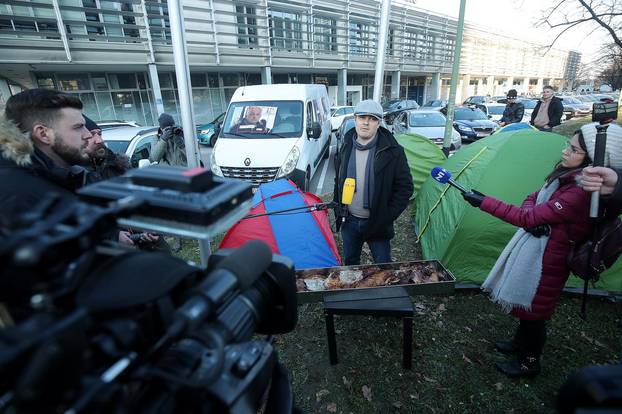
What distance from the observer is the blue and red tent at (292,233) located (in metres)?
3.69

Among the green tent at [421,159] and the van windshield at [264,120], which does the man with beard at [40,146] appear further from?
the green tent at [421,159]

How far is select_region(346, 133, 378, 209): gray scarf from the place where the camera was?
123 inches

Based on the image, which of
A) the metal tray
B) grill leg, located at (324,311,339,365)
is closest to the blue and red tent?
the metal tray

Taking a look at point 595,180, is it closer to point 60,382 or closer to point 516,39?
point 60,382

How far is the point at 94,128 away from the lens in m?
3.18

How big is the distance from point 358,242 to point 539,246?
65.7 inches

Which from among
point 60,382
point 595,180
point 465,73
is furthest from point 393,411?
point 465,73

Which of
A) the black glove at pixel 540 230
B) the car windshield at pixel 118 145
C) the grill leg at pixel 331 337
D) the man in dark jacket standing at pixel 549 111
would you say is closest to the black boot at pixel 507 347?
the black glove at pixel 540 230

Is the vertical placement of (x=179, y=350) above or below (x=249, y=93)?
below

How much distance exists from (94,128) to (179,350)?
10.6 ft

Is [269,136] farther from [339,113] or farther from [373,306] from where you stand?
[339,113]

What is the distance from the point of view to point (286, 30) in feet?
60.1

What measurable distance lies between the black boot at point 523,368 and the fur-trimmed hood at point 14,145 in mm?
3692

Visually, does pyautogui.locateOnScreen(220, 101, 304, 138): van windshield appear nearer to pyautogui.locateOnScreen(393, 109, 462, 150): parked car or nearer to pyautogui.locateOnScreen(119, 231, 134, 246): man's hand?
pyautogui.locateOnScreen(119, 231, 134, 246): man's hand
